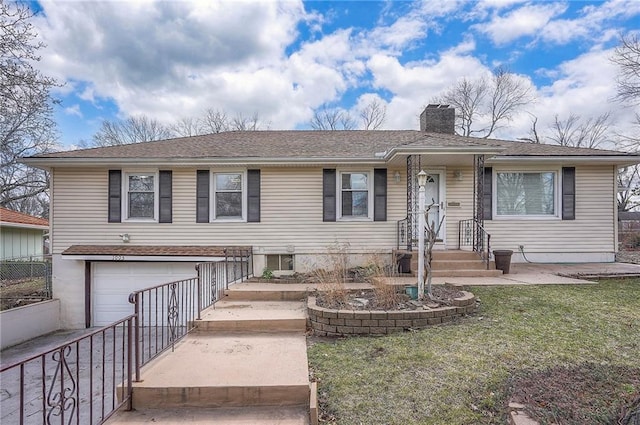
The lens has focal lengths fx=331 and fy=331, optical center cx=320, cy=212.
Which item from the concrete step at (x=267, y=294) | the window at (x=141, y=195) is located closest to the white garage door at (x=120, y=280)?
the window at (x=141, y=195)

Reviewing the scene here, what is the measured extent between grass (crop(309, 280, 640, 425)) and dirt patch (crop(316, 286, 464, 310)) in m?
0.46

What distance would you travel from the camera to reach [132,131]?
2555 cm

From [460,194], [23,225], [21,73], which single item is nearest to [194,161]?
[21,73]

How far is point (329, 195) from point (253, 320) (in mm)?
4895

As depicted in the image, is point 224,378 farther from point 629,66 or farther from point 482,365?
point 629,66

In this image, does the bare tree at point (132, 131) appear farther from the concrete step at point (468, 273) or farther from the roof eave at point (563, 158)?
the concrete step at point (468, 273)

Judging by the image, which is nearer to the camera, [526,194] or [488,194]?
[488,194]

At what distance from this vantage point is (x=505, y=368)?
317cm

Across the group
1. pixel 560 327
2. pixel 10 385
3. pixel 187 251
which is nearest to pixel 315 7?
pixel 187 251

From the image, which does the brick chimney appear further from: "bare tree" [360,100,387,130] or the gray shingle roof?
"bare tree" [360,100,387,130]

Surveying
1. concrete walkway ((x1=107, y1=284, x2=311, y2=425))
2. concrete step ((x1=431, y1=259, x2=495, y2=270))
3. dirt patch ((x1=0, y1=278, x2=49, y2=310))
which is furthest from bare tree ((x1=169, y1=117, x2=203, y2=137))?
concrete walkway ((x1=107, y1=284, x2=311, y2=425))

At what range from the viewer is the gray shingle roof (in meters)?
8.66

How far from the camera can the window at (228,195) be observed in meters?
9.12

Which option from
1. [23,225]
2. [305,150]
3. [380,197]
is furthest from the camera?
[23,225]
